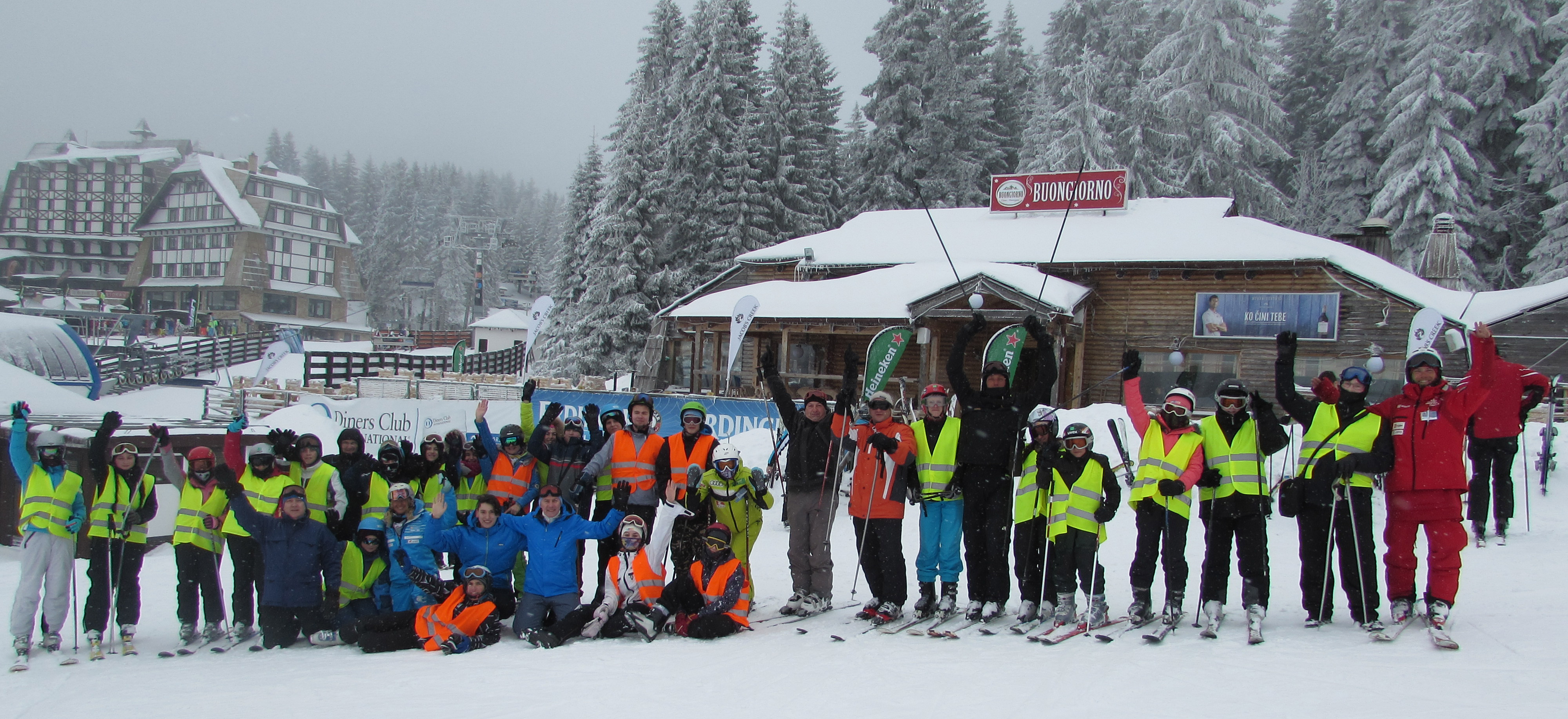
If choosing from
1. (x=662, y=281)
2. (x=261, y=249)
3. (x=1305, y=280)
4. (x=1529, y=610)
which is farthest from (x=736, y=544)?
(x=261, y=249)

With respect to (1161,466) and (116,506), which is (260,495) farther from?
(1161,466)

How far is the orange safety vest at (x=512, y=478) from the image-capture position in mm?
7066

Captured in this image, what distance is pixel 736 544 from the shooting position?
21.2 ft

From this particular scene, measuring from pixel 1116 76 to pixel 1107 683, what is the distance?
2843cm

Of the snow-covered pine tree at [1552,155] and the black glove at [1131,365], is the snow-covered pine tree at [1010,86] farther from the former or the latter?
the black glove at [1131,365]

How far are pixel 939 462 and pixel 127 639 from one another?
5.50 meters

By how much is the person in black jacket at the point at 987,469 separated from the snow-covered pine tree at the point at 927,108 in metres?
25.7

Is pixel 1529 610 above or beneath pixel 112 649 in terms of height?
above

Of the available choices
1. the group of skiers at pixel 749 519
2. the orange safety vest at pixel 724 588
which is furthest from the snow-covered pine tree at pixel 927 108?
the orange safety vest at pixel 724 588

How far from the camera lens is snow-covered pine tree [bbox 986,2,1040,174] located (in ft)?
112

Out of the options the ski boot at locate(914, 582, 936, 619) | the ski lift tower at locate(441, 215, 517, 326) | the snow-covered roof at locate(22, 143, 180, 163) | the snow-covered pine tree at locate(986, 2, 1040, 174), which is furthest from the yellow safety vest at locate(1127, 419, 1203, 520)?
the snow-covered roof at locate(22, 143, 180, 163)

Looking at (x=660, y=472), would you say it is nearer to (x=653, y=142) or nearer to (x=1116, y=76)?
(x=653, y=142)

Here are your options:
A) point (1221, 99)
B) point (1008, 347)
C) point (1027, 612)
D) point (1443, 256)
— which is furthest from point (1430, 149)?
point (1027, 612)

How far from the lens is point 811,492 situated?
6355mm
